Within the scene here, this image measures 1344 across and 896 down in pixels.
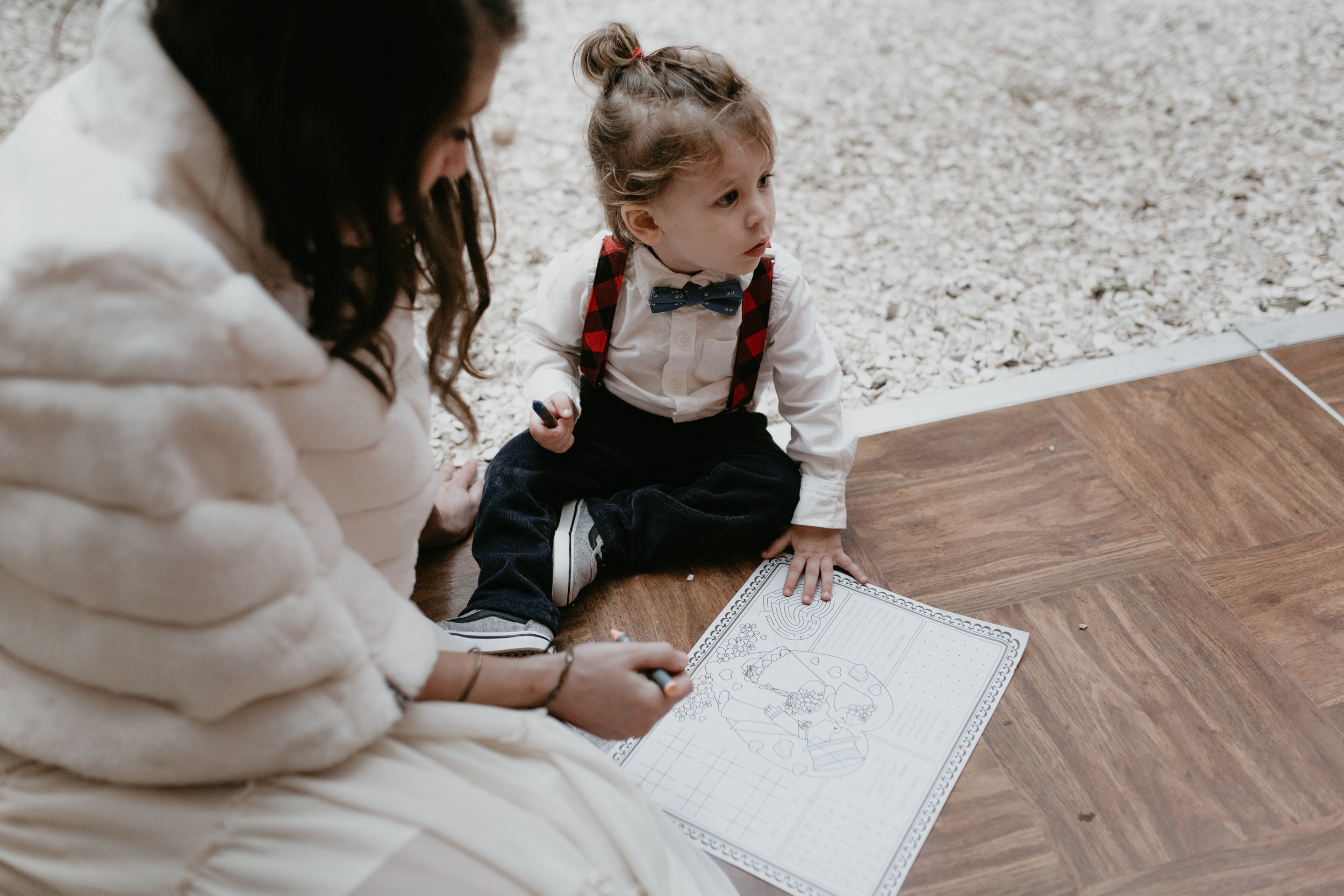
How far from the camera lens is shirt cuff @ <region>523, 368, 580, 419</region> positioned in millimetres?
1146

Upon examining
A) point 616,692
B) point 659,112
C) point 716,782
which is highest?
point 659,112

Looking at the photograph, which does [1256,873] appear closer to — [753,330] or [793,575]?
[793,575]

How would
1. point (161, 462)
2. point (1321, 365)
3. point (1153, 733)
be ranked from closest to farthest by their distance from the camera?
point (161, 462) → point (1153, 733) → point (1321, 365)

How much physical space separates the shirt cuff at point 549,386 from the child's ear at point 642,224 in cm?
20

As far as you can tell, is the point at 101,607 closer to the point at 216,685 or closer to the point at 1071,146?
the point at 216,685

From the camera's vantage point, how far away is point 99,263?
0.53 metres

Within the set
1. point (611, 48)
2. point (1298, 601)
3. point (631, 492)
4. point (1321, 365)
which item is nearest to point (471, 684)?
point (631, 492)

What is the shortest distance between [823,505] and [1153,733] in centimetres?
43

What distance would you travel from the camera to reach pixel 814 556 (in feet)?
3.89

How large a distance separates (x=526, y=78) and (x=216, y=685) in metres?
2.00

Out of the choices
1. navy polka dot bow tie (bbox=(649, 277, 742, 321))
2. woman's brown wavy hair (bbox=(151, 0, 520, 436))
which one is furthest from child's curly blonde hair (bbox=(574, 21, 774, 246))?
woman's brown wavy hair (bbox=(151, 0, 520, 436))

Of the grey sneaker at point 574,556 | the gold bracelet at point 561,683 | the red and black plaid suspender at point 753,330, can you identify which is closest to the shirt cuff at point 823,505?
the red and black plaid suspender at point 753,330

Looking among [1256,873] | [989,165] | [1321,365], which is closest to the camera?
[1256,873]

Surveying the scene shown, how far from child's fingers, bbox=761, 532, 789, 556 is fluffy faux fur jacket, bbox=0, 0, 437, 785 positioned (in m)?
0.61
